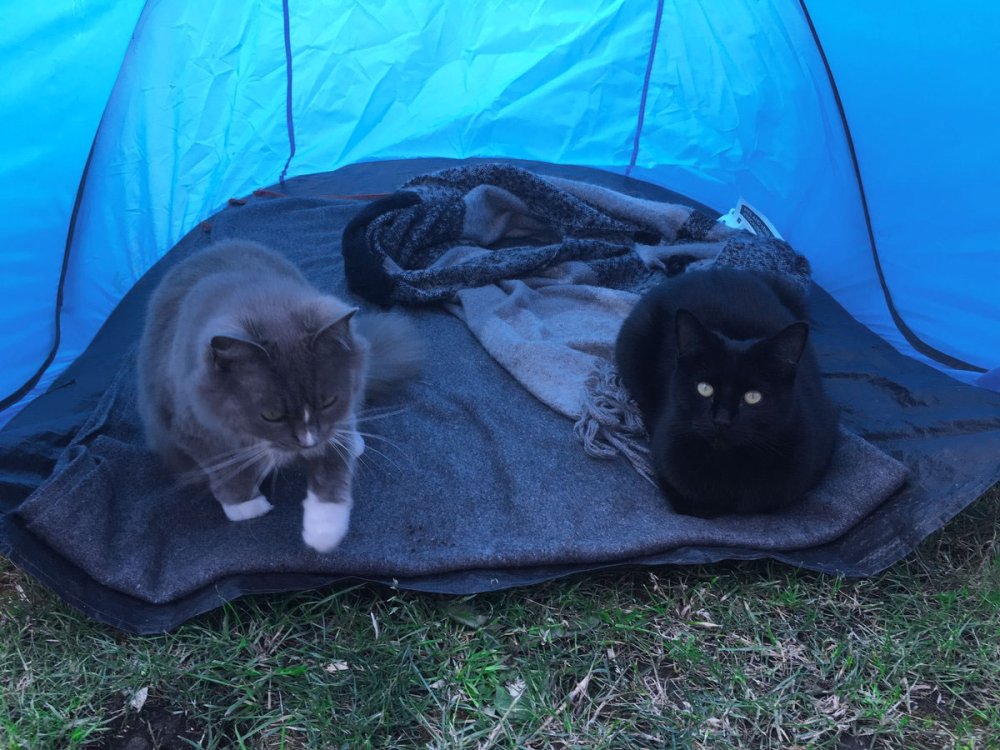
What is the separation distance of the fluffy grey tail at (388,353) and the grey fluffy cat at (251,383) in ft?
0.95

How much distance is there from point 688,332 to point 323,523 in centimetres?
104

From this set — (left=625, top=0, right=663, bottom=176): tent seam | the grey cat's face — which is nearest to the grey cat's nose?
the grey cat's face

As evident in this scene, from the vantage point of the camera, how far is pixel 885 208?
3068 mm

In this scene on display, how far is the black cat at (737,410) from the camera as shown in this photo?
6.57 feet

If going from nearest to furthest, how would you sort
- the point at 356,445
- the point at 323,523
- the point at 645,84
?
the point at 323,523
the point at 356,445
the point at 645,84

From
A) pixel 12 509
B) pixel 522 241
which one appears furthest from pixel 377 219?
pixel 12 509

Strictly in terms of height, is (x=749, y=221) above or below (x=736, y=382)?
below

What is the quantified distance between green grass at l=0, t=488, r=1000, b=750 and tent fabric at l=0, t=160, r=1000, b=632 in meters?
0.07

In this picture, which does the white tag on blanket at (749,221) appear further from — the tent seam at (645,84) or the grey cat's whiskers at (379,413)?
the grey cat's whiskers at (379,413)

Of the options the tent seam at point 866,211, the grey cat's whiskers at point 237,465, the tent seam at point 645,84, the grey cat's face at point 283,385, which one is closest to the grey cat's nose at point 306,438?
the grey cat's face at point 283,385

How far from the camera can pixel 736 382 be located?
2.00 metres

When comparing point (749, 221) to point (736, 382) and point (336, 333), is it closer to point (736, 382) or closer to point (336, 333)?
point (736, 382)

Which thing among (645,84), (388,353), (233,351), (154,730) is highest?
(645,84)

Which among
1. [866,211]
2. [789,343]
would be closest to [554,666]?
[789,343]
